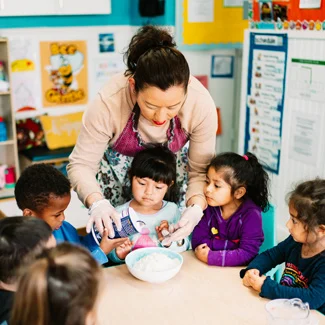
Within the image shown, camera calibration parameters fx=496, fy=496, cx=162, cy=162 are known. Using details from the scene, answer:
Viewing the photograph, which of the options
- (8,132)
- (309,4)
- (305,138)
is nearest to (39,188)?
(305,138)

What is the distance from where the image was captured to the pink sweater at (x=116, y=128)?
5.69 ft

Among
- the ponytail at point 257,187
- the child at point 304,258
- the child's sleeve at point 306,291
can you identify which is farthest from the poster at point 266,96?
the child's sleeve at point 306,291

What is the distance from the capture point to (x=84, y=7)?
157 inches

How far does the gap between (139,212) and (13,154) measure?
2.24m

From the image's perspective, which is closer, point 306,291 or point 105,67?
point 306,291

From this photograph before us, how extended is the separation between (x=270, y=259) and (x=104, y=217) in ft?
1.84

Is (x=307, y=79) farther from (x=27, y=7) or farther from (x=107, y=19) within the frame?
(x=27, y=7)

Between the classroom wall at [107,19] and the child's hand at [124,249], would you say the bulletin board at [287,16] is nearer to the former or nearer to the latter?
the classroom wall at [107,19]

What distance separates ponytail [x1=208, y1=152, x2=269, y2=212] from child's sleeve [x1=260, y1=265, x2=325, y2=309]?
17.0 inches

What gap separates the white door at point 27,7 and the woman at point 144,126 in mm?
2249

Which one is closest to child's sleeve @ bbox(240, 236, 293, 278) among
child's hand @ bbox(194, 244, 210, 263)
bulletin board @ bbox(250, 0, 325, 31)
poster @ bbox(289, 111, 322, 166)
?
child's hand @ bbox(194, 244, 210, 263)

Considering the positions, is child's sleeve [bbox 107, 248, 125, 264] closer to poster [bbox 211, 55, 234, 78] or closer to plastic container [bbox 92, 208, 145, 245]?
plastic container [bbox 92, 208, 145, 245]

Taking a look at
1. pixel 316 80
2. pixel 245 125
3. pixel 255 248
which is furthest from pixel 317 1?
pixel 255 248

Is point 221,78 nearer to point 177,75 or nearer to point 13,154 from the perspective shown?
point 13,154
